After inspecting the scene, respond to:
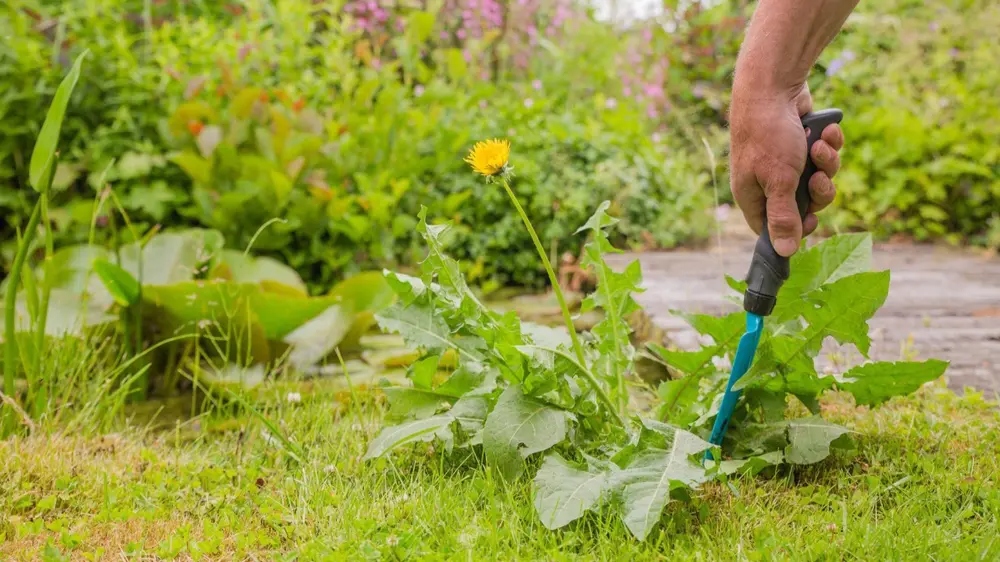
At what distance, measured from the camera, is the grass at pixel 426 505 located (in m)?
1.33

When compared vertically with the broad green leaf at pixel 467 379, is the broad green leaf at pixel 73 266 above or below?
below

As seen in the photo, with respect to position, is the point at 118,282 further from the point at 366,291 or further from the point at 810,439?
the point at 810,439

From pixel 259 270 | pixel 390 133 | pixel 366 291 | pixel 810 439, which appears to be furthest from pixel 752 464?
pixel 390 133

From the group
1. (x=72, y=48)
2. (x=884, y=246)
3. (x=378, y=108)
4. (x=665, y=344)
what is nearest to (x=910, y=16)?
(x=884, y=246)

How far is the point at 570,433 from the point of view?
1.66 metres

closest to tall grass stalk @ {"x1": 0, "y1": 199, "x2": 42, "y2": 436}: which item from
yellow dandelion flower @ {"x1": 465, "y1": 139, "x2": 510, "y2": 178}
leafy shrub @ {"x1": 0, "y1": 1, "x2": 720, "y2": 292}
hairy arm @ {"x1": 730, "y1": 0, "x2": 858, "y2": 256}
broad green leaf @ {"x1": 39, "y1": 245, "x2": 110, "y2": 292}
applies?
broad green leaf @ {"x1": 39, "y1": 245, "x2": 110, "y2": 292}

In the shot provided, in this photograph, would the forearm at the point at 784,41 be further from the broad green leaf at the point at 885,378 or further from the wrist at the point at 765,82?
the broad green leaf at the point at 885,378

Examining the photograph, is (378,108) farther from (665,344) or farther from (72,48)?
(665,344)

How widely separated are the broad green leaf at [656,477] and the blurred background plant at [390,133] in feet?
3.88

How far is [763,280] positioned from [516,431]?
52 cm

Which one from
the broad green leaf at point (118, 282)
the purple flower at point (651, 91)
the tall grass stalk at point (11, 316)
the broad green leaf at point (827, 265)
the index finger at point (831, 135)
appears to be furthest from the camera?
the purple flower at point (651, 91)

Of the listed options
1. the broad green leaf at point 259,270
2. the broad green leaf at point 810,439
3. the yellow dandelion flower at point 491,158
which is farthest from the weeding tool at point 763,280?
the broad green leaf at point 259,270

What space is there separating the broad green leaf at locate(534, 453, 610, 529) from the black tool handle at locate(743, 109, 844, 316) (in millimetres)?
403

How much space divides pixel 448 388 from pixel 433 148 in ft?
8.12
